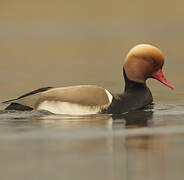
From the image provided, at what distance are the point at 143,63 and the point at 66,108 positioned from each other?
45.8 inches

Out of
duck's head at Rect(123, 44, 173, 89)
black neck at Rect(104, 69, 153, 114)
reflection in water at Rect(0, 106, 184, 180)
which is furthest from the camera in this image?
duck's head at Rect(123, 44, 173, 89)

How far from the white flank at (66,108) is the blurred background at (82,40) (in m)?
1.39

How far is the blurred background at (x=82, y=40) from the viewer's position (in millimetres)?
14164

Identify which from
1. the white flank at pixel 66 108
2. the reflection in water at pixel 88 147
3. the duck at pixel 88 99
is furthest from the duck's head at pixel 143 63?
the white flank at pixel 66 108

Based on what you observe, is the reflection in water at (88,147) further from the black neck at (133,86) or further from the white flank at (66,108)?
the black neck at (133,86)

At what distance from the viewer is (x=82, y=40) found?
2033 centimetres

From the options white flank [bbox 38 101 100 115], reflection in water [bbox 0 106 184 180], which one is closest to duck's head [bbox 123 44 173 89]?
reflection in water [bbox 0 106 184 180]

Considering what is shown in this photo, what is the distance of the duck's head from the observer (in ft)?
36.7

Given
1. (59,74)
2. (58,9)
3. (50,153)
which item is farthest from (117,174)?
(58,9)

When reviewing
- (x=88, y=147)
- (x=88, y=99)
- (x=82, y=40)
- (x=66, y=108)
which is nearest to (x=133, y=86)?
(x=88, y=99)

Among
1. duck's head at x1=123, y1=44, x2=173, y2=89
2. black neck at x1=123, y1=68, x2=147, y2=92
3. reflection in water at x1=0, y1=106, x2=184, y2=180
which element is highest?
duck's head at x1=123, y1=44, x2=173, y2=89

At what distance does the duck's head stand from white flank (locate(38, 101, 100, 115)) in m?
0.98

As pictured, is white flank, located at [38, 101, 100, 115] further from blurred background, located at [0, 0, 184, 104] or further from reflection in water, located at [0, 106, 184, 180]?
blurred background, located at [0, 0, 184, 104]

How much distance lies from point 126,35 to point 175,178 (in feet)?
45.4
